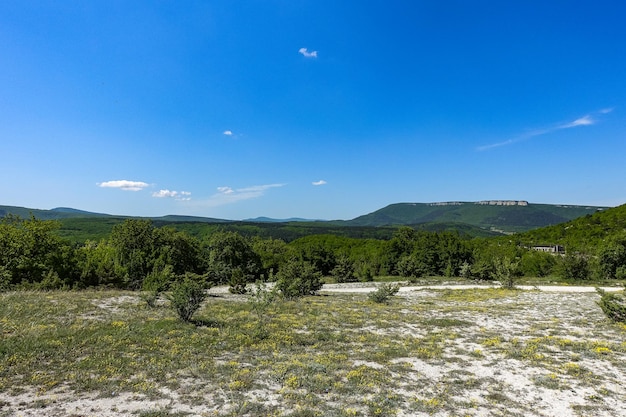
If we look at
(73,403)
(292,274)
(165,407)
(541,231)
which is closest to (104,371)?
(73,403)

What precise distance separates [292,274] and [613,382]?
26.9 m

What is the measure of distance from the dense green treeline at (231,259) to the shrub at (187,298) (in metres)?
1.84

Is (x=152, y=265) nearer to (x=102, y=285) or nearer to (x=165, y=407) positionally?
(x=102, y=285)

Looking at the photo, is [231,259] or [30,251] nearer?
[30,251]

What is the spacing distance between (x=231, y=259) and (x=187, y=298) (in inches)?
1883

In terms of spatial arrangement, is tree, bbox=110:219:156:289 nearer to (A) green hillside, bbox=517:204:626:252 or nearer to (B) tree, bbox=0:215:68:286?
(B) tree, bbox=0:215:68:286

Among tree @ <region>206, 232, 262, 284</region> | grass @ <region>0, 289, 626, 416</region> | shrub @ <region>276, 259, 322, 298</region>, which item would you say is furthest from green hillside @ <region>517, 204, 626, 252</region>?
grass @ <region>0, 289, 626, 416</region>

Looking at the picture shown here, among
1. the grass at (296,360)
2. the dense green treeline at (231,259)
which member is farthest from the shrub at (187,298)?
the dense green treeline at (231,259)

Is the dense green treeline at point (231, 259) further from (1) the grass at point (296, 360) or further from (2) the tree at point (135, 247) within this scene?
(1) the grass at point (296, 360)

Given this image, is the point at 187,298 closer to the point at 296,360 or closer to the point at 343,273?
the point at 296,360

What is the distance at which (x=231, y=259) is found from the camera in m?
63.4

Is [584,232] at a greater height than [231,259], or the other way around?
[584,232]

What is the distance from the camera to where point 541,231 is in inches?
4045

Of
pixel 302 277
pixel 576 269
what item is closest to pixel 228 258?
pixel 302 277
